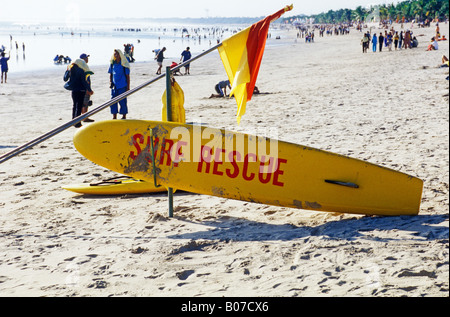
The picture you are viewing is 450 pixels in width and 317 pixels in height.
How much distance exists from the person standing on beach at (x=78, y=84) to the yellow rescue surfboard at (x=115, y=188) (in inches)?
159

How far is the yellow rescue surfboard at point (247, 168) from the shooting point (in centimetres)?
465

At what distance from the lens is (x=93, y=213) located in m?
5.32

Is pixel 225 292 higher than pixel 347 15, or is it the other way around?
pixel 347 15

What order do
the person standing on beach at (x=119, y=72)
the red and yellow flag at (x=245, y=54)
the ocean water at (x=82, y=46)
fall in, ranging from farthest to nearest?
the ocean water at (x=82, y=46) < the person standing on beach at (x=119, y=72) < the red and yellow flag at (x=245, y=54)

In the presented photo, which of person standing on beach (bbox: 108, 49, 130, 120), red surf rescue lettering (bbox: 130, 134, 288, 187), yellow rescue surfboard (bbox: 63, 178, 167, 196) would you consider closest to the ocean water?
person standing on beach (bbox: 108, 49, 130, 120)

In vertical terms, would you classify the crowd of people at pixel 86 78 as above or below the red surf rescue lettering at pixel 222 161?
above

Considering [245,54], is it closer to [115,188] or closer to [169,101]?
[169,101]

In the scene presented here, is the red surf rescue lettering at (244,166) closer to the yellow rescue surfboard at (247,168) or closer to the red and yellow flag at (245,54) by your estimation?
the yellow rescue surfboard at (247,168)

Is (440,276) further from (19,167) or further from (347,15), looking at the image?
(347,15)

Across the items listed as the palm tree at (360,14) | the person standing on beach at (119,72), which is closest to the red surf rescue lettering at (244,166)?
the person standing on beach at (119,72)

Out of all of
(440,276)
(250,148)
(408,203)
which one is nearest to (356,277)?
(440,276)

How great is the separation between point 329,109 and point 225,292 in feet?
25.9

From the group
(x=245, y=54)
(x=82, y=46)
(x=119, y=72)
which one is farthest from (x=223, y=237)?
(x=82, y=46)
